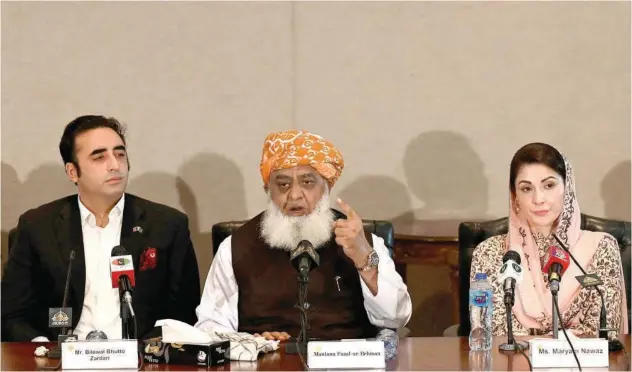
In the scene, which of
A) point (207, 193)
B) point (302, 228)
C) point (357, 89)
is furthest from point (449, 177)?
point (302, 228)

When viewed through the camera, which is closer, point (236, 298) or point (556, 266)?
point (556, 266)

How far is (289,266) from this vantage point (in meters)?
3.71

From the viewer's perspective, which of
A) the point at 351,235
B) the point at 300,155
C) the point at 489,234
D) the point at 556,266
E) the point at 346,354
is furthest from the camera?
the point at 489,234

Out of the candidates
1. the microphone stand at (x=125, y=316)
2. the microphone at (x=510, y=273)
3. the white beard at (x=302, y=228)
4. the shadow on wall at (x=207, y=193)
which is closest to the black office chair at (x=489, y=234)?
the white beard at (x=302, y=228)

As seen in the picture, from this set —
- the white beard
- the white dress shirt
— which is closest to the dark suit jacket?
the white dress shirt

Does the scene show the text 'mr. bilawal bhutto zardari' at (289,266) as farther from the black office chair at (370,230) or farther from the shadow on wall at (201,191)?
the shadow on wall at (201,191)

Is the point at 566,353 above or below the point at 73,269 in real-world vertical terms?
below

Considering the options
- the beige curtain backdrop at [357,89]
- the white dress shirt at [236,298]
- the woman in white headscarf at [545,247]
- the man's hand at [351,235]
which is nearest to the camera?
the man's hand at [351,235]

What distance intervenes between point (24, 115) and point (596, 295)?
3.00m

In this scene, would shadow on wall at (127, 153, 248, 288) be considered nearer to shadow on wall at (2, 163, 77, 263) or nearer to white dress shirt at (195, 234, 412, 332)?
shadow on wall at (2, 163, 77, 263)

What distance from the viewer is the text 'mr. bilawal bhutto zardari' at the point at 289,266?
362 cm

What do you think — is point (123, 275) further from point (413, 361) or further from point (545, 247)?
point (545, 247)

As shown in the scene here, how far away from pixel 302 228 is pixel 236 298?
0.38 m

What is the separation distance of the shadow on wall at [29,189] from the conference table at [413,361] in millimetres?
1800
